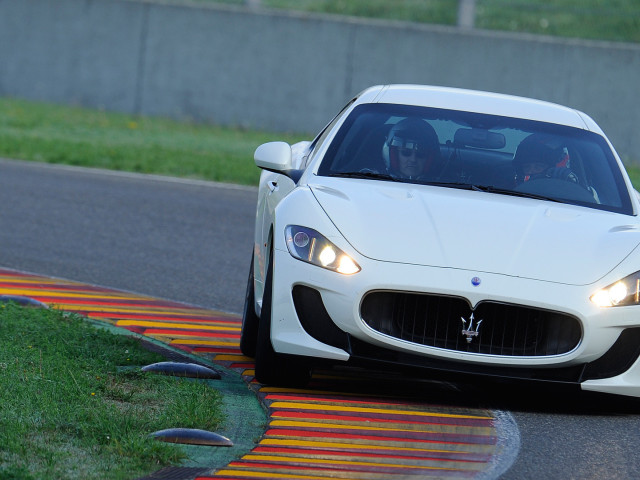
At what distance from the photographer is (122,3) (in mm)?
23062

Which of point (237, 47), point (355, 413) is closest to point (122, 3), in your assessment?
point (237, 47)

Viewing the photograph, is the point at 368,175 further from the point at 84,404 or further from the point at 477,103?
the point at 84,404

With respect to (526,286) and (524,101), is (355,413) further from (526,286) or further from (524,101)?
(524,101)

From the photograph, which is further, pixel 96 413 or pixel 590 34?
pixel 590 34

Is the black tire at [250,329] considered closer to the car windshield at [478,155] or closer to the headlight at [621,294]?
the car windshield at [478,155]

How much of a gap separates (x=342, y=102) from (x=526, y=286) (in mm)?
16475

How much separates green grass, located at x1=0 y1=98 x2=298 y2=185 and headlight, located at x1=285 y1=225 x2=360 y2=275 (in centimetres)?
1029

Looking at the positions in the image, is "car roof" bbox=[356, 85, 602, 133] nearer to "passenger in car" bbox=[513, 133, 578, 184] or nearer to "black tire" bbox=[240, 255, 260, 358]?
"passenger in car" bbox=[513, 133, 578, 184]

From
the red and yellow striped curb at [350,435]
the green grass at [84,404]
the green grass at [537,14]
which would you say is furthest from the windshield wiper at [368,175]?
the green grass at [537,14]

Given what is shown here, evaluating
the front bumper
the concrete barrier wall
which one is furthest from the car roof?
the concrete barrier wall

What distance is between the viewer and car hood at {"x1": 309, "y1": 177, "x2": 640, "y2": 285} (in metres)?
6.02

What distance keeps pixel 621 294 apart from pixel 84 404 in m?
2.28

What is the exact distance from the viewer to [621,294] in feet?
19.8

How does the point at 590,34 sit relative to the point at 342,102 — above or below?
above
